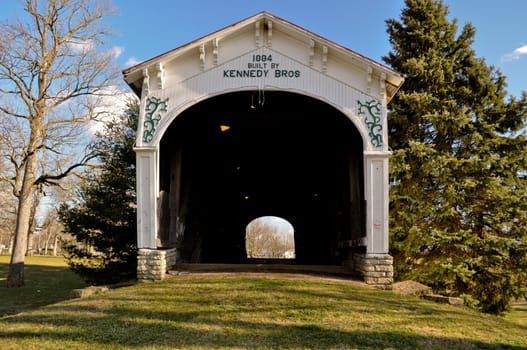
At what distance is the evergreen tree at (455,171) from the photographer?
11.4 m

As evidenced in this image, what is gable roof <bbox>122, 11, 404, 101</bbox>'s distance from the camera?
981 centimetres

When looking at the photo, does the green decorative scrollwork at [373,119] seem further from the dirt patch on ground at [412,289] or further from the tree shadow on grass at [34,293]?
the tree shadow on grass at [34,293]

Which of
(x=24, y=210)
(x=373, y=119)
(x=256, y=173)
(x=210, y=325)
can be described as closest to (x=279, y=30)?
(x=373, y=119)

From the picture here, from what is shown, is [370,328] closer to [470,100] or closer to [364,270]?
[364,270]

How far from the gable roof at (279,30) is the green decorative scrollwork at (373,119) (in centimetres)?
67

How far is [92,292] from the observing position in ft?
28.2

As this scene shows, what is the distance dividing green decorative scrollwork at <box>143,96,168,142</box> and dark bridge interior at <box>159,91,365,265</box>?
1.67 metres

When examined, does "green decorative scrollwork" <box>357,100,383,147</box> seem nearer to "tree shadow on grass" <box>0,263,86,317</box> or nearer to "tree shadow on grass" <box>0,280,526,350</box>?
"tree shadow on grass" <box>0,280,526,350</box>

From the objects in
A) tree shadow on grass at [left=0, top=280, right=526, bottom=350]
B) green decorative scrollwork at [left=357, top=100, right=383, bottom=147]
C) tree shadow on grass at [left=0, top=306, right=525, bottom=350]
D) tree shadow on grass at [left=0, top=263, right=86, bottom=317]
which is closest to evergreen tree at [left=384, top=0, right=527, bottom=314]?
green decorative scrollwork at [left=357, top=100, right=383, bottom=147]

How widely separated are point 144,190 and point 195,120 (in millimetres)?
3738

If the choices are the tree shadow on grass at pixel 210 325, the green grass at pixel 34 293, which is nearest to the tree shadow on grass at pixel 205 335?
the tree shadow on grass at pixel 210 325

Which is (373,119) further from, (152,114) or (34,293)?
(34,293)

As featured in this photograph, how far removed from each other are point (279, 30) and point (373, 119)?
2.97m

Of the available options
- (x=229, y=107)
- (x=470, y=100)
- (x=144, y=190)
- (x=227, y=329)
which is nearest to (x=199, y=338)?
(x=227, y=329)
